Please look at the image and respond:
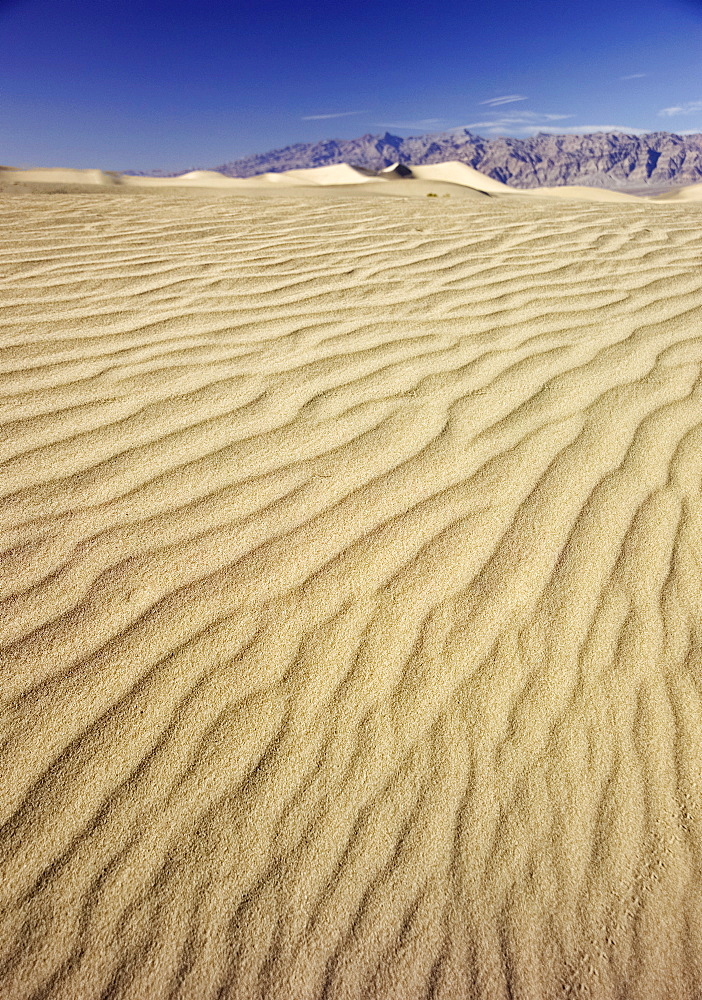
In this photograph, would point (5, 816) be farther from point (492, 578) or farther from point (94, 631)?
point (492, 578)

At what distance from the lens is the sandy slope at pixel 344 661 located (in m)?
1.13

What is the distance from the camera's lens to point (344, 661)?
146 cm

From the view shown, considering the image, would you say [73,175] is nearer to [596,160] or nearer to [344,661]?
[344,661]

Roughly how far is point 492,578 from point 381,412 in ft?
2.49

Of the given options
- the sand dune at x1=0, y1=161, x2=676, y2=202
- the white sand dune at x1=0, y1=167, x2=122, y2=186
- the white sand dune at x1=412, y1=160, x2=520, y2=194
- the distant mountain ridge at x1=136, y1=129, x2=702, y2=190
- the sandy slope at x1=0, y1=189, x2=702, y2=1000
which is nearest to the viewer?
the sandy slope at x1=0, y1=189, x2=702, y2=1000

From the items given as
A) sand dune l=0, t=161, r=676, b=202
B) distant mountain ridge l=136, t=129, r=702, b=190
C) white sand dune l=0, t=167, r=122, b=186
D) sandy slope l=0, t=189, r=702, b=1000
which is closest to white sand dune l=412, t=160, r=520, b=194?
sand dune l=0, t=161, r=676, b=202

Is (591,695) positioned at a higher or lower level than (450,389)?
lower

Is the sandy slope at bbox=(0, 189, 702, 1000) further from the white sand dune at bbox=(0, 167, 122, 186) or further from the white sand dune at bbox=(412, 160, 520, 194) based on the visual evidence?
the white sand dune at bbox=(412, 160, 520, 194)

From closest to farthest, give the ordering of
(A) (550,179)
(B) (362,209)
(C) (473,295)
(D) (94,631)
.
Answer: (D) (94,631), (C) (473,295), (B) (362,209), (A) (550,179)

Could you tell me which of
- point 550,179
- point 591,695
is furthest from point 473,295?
point 550,179

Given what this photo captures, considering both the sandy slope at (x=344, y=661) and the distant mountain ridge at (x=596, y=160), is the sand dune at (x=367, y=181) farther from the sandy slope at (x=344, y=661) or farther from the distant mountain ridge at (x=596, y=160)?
the distant mountain ridge at (x=596, y=160)

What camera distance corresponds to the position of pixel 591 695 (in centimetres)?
146

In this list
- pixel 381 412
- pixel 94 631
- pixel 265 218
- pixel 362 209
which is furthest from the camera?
pixel 362 209

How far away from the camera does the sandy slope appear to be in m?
1.13
